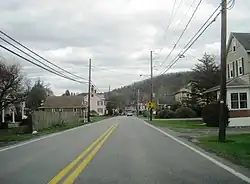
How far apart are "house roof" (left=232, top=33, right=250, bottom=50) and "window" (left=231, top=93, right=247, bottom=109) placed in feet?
16.4

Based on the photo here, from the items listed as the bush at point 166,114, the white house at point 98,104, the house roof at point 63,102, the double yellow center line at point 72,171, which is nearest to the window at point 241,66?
the double yellow center line at point 72,171

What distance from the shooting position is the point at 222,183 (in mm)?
9055

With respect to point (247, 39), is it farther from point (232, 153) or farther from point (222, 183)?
point (222, 183)

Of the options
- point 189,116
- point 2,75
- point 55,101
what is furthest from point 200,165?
point 55,101

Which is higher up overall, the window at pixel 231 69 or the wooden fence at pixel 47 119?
the window at pixel 231 69

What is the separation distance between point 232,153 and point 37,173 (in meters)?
7.64

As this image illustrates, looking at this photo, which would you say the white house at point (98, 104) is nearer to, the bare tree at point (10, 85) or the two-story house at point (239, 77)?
the bare tree at point (10, 85)

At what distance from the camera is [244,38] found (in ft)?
145

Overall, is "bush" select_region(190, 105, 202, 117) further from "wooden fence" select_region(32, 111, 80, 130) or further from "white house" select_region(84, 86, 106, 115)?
"white house" select_region(84, 86, 106, 115)

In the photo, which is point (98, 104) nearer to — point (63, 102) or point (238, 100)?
point (63, 102)

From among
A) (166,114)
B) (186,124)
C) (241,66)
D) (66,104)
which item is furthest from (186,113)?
(66,104)

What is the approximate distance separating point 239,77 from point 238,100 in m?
3.62

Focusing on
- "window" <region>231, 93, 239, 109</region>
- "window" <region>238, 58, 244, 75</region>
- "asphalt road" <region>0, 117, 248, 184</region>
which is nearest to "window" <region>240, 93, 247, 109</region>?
"window" <region>231, 93, 239, 109</region>

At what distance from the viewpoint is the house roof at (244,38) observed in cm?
4187
